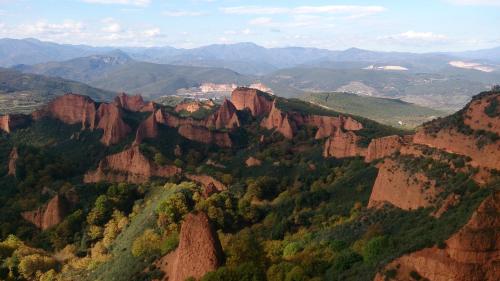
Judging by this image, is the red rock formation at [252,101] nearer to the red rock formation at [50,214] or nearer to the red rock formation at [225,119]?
the red rock formation at [225,119]

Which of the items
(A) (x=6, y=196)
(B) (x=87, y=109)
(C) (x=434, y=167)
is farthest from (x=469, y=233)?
(B) (x=87, y=109)

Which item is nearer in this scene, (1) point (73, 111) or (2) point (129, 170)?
(2) point (129, 170)

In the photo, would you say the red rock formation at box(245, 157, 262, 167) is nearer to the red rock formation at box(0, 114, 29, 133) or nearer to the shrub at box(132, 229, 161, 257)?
the shrub at box(132, 229, 161, 257)

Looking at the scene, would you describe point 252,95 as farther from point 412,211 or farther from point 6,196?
point 412,211

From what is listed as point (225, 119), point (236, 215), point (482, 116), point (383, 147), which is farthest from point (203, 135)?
point (482, 116)

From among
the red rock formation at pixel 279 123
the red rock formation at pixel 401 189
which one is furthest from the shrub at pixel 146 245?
the red rock formation at pixel 279 123

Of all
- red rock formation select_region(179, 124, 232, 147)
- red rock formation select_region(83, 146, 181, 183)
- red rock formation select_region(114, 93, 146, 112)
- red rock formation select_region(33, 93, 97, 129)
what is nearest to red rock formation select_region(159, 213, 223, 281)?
red rock formation select_region(83, 146, 181, 183)

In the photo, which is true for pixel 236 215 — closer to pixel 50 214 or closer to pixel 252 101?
pixel 50 214
